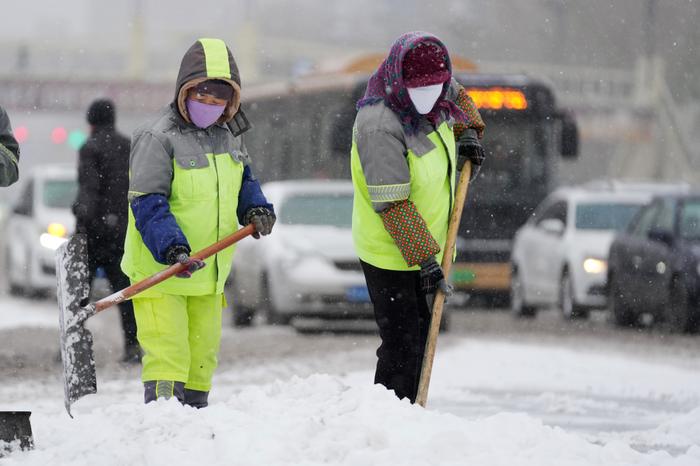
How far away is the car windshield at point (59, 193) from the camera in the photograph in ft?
62.6

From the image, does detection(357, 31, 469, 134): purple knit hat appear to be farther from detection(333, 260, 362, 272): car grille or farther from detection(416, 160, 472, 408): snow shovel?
detection(333, 260, 362, 272): car grille

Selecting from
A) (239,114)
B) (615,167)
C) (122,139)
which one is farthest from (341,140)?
(615,167)

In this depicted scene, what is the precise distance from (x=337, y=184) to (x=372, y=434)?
33.5ft

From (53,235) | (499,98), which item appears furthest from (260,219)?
(53,235)

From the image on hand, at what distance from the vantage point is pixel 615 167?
60.0 meters

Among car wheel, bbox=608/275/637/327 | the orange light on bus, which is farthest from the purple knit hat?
the orange light on bus

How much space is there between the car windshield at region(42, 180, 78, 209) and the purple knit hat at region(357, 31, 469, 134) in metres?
13.1

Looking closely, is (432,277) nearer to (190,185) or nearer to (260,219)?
(260,219)

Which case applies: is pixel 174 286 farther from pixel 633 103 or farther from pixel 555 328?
pixel 633 103

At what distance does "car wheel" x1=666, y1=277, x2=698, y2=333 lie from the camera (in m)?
14.4

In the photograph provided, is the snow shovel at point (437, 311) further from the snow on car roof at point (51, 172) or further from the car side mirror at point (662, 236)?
the snow on car roof at point (51, 172)

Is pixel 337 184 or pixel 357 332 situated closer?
pixel 357 332

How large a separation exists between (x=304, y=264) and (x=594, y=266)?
383 centimetres

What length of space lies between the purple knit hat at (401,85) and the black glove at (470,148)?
0.31 m
